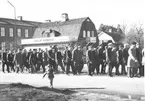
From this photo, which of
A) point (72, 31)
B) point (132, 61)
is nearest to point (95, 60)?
point (132, 61)

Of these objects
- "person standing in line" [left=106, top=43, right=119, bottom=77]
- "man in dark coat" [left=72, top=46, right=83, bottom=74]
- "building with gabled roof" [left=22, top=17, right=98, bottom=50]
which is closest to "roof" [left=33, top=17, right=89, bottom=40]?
"building with gabled roof" [left=22, top=17, right=98, bottom=50]

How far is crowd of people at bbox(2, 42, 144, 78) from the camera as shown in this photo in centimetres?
1068

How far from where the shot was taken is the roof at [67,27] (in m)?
20.9

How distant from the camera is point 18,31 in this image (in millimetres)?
39500

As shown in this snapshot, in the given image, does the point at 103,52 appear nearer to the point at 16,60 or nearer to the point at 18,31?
the point at 16,60

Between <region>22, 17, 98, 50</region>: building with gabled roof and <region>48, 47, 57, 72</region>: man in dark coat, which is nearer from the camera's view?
<region>48, 47, 57, 72</region>: man in dark coat

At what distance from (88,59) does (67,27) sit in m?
13.9

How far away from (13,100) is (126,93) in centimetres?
321

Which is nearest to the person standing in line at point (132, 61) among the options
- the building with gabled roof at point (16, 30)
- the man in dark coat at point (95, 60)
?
the man in dark coat at point (95, 60)

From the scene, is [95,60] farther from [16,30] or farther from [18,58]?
[16,30]

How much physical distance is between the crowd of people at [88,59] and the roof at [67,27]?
276cm

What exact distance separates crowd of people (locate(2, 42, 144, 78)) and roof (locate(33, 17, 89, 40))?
9.07ft

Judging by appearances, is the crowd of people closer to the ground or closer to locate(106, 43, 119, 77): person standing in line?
locate(106, 43, 119, 77): person standing in line

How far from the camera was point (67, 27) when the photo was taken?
25891 millimetres
